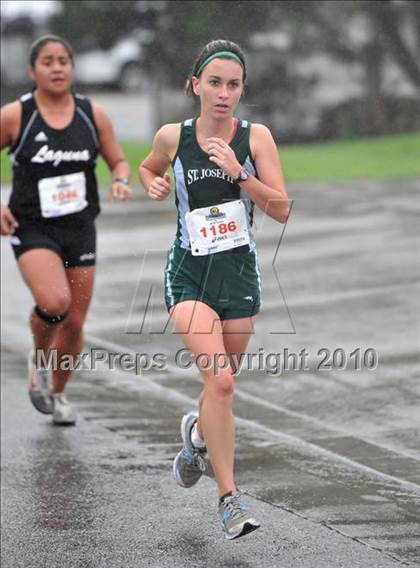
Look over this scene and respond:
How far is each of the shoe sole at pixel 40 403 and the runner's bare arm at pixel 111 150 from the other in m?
1.24

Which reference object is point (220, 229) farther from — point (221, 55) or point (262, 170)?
point (221, 55)

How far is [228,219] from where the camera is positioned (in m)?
5.84

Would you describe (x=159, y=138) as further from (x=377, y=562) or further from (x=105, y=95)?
(x=105, y=95)

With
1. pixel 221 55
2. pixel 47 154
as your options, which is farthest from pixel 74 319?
pixel 221 55

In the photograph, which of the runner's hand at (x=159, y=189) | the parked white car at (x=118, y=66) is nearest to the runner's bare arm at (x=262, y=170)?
the runner's hand at (x=159, y=189)

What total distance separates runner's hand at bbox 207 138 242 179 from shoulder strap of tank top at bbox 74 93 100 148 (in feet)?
8.32

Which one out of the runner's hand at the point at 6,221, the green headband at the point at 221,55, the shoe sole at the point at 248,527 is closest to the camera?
the shoe sole at the point at 248,527

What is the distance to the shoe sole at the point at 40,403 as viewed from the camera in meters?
8.17

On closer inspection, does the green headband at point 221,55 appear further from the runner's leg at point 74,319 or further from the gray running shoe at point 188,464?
the runner's leg at point 74,319

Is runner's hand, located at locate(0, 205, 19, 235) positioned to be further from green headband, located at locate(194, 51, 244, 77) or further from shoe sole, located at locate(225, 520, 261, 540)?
shoe sole, located at locate(225, 520, 261, 540)

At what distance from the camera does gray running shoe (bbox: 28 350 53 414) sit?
818 cm

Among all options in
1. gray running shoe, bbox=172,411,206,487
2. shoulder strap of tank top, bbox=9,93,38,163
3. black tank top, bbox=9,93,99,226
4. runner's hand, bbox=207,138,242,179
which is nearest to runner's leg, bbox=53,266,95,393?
black tank top, bbox=9,93,99,226

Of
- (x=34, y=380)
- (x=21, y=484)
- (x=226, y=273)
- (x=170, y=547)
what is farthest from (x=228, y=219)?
(x=34, y=380)

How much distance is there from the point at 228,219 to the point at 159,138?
1.55ft
